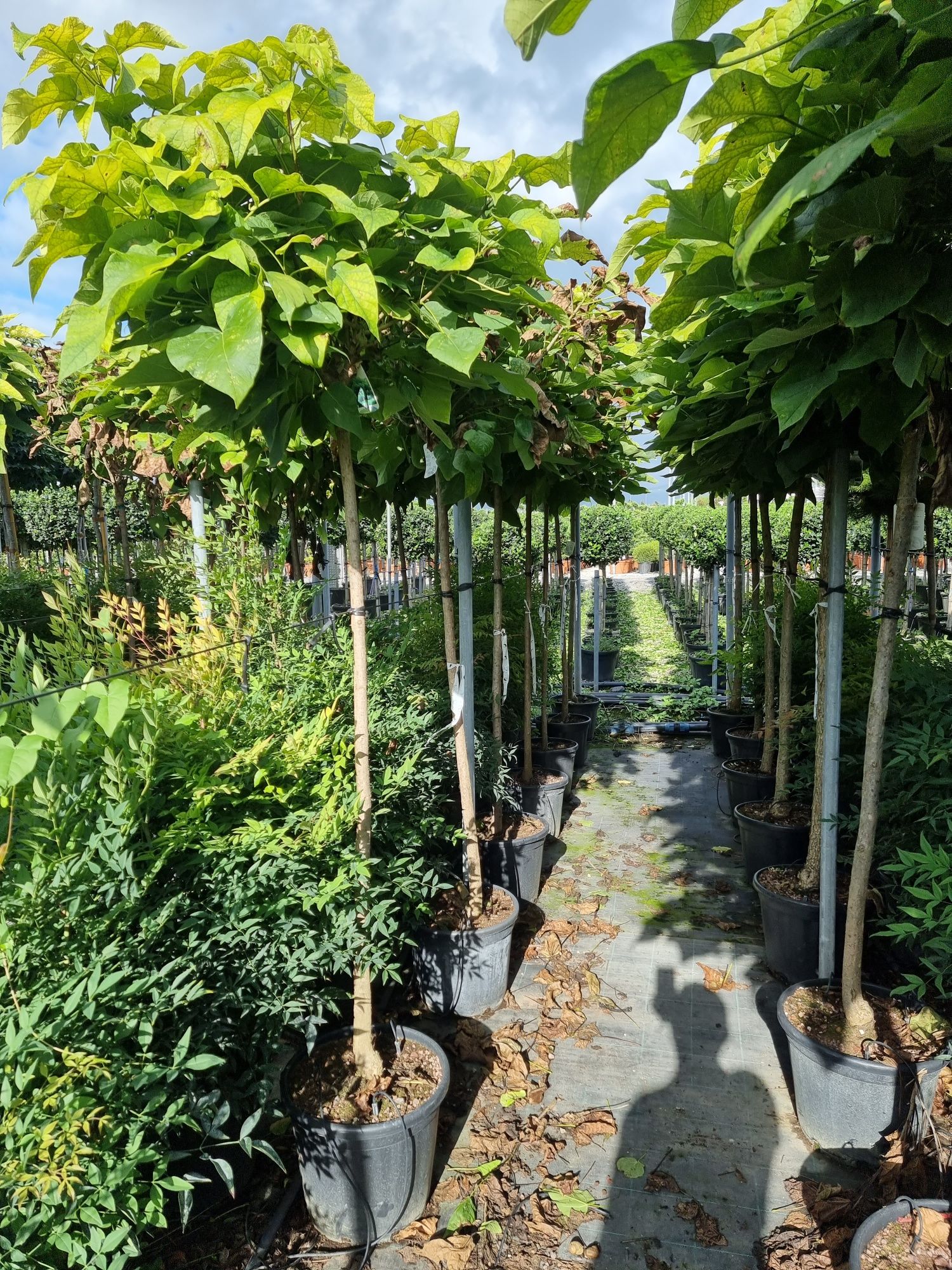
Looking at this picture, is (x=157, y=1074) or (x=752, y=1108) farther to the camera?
(x=752, y=1108)

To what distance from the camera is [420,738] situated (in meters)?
2.75

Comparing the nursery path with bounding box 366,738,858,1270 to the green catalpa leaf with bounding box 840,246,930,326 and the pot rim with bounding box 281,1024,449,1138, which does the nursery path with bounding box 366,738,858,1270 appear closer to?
the pot rim with bounding box 281,1024,449,1138

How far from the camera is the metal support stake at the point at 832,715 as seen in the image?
8.17ft

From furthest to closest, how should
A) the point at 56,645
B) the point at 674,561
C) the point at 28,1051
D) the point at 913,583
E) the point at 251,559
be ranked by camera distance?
the point at 674,561
the point at 913,583
the point at 251,559
the point at 56,645
the point at 28,1051

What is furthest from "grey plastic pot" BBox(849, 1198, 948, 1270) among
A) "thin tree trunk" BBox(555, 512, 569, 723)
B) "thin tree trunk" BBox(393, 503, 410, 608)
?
"thin tree trunk" BBox(555, 512, 569, 723)

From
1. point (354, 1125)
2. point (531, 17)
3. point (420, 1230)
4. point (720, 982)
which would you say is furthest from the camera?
point (720, 982)

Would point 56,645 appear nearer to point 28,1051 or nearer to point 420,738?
point 28,1051

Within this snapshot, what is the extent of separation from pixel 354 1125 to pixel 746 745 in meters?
3.76

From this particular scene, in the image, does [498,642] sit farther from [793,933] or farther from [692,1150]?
[692,1150]

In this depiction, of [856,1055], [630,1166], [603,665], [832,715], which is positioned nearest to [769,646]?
[832,715]

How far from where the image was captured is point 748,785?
4285mm

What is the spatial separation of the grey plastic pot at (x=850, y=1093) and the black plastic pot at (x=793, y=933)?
2.00 feet

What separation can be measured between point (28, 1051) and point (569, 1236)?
1456 millimetres

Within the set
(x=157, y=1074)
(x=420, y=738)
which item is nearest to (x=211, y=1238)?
(x=157, y=1074)
